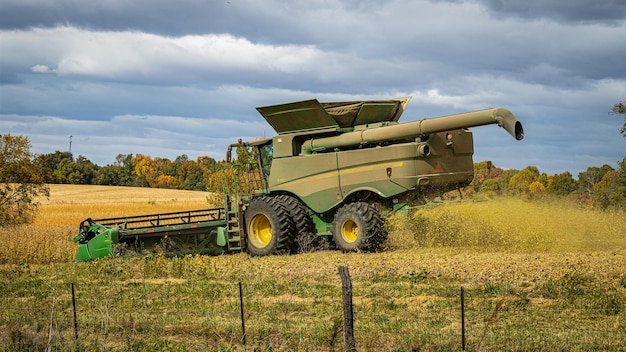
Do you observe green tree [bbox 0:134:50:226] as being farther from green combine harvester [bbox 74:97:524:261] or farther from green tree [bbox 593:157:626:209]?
green tree [bbox 593:157:626:209]

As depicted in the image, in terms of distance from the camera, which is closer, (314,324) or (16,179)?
(314,324)

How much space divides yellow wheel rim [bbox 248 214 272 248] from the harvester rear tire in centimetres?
81

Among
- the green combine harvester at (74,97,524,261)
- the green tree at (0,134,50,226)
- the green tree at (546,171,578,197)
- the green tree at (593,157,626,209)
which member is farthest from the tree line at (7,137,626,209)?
the green combine harvester at (74,97,524,261)

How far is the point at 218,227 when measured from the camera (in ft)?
56.9

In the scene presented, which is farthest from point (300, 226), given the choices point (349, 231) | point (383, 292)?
point (383, 292)

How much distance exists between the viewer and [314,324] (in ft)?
29.5

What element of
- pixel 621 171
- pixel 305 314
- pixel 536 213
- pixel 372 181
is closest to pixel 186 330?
pixel 305 314

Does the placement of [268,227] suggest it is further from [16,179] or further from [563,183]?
[563,183]

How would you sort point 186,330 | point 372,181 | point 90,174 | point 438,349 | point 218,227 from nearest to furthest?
1. point 438,349
2. point 186,330
3. point 372,181
4. point 218,227
5. point 90,174

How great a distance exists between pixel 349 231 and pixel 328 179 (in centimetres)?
130

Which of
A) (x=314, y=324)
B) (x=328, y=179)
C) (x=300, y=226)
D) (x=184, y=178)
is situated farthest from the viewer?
(x=184, y=178)

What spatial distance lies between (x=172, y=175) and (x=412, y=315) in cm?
7599

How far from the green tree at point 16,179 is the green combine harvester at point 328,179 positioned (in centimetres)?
1477

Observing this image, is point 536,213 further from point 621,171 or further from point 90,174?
point 90,174
